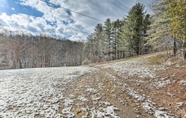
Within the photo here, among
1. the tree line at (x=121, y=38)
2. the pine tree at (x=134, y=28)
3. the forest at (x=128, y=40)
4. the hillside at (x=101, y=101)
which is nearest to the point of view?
the hillside at (x=101, y=101)

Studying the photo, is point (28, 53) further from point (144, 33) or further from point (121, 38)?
point (144, 33)

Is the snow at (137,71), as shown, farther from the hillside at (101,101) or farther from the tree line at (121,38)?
the tree line at (121,38)

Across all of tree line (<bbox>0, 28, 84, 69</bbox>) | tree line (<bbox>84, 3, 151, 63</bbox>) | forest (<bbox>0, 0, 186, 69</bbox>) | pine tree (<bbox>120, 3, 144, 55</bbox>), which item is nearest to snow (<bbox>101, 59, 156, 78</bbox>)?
forest (<bbox>0, 0, 186, 69</bbox>)

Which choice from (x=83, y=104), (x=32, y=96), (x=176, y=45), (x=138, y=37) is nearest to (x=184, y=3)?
(x=83, y=104)

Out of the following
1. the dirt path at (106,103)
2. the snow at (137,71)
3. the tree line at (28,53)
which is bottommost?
the dirt path at (106,103)

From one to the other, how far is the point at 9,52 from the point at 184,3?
26958mm

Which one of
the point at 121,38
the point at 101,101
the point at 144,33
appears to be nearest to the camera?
the point at 101,101

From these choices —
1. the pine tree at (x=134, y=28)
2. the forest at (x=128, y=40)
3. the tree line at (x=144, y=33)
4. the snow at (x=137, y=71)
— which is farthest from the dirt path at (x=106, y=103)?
the pine tree at (x=134, y=28)

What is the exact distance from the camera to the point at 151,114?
3982mm

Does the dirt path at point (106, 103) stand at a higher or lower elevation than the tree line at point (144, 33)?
lower

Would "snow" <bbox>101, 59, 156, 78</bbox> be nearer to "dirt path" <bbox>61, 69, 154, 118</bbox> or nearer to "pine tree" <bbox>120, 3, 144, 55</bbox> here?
"dirt path" <bbox>61, 69, 154, 118</bbox>

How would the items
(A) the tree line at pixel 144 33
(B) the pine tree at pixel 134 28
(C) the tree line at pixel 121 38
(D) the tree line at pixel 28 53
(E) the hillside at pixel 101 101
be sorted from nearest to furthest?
(E) the hillside at pixel 101 101
(A) the tree line at pixel 144 33
(B) the pine tree at pixel 134 28
(C) the tree line at pixel 121 38
(D) the tree line at pixel 28 53

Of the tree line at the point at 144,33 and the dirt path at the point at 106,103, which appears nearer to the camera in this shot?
the dirt path at the point at 106,103

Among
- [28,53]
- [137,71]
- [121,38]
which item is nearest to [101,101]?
[137,71]
